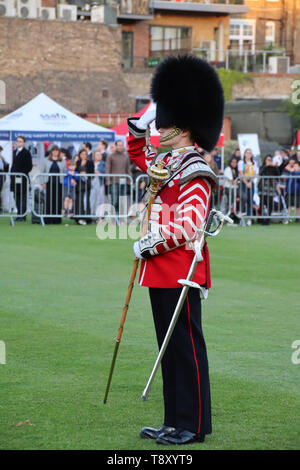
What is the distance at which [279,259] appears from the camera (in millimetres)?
14984

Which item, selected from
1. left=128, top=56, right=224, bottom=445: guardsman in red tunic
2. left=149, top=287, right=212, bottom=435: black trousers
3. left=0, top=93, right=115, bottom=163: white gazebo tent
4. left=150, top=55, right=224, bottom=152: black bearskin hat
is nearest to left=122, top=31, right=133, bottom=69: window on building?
left=0, top=93, right=115, bottom=163: white gazebo tent

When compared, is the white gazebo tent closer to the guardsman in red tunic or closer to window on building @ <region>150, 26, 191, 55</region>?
the guardsman in red tunic

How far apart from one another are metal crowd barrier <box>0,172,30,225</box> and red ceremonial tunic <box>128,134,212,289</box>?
15788 mm

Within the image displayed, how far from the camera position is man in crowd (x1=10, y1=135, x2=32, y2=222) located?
845 inches

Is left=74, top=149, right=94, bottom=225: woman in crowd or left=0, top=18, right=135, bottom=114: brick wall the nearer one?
left=74, top=149, right=94, bottom=225: woman in crowd

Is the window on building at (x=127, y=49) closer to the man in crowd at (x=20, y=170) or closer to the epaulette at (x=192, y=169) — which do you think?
the man in crowd at (x=20, y=170)

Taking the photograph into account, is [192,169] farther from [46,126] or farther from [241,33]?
[241,33]

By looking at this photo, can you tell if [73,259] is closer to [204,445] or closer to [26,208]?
[26,208]

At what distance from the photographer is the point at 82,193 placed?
842 inches

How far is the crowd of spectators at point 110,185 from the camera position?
70.0ft

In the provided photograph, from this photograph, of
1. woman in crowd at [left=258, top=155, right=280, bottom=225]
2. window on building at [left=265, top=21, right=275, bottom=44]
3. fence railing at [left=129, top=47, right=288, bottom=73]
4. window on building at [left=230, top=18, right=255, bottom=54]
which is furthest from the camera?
window on building at [left=265, top=21, right=275, bottom=44]

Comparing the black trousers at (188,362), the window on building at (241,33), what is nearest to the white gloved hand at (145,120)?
the black trousers at (188,362)

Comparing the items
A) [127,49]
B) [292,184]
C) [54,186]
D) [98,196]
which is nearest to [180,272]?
[54,186]
